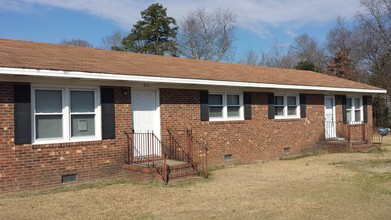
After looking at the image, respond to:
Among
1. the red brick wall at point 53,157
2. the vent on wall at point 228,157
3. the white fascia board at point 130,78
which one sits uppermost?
the white fascia board at point 130,78

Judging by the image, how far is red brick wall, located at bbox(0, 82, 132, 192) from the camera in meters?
8.74

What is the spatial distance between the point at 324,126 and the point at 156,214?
12.4 m

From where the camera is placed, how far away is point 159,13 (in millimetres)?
42938

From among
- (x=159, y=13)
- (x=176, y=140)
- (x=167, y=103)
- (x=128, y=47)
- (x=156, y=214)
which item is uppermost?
(x=159, y=13)

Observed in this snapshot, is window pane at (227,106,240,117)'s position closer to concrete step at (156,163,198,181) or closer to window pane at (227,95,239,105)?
window pane at (227,95,239,105)

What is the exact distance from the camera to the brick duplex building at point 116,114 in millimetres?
8914

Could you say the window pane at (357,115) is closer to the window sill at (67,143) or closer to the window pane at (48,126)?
the window sill at (67,143)

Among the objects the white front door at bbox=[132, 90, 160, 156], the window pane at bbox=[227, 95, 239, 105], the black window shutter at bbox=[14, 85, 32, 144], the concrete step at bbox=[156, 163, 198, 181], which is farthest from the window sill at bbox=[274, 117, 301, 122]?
the black window shutter at bbox=[14, 85, 32, 144]

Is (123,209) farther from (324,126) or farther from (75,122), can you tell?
(324,126)

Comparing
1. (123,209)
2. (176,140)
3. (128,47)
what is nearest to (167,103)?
(176,140)

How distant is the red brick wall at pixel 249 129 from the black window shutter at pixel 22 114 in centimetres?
385

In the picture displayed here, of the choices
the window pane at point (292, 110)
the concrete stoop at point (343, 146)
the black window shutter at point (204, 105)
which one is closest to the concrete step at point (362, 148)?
the concrete stoop at point (343, 146)

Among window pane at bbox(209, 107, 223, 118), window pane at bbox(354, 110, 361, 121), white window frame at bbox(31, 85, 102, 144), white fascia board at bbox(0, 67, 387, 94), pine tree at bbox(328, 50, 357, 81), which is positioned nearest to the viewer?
white fascia board at bbox(0, 67, 387, 94)

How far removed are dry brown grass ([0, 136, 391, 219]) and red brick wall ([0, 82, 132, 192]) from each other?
1.11ft
